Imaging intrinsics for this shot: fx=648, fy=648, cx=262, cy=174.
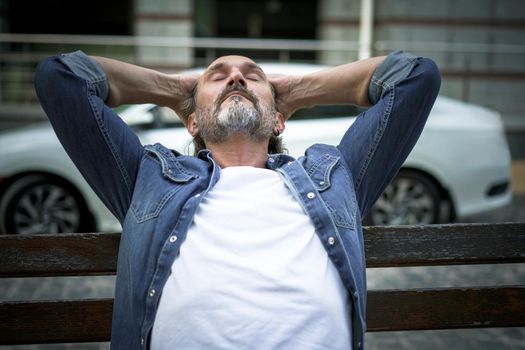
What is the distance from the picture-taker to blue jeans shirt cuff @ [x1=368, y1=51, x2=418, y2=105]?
231 cm

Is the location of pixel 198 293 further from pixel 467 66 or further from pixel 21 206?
pixel 467 66

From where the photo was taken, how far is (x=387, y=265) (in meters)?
2.36

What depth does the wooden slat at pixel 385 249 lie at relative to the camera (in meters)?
2.23

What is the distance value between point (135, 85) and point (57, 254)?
0.69 m

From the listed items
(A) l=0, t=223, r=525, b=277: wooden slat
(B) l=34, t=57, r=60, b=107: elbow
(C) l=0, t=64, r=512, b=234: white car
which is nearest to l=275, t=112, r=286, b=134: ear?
(A) l=0, t=223, r=525, b=277: wooden slat

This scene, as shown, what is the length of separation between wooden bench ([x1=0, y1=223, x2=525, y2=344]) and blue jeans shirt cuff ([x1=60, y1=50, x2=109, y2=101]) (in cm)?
51

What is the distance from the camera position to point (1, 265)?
7.29 ft

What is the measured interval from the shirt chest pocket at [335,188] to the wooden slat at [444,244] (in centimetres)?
27

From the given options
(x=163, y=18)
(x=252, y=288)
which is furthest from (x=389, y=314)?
(x=163, y=18)

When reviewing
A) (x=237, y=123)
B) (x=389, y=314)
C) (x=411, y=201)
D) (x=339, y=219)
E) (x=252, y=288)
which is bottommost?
(x=411, y=201)

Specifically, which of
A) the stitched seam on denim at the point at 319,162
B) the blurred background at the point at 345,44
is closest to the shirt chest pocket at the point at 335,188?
the stitched seam on denim at the point at 319,162

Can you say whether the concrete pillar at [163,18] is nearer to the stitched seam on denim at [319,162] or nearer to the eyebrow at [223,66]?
the eyebrow at [223,66]

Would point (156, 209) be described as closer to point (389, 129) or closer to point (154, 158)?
point (154, 158)

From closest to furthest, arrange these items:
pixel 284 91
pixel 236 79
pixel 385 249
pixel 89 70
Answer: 1. pixel 89 70
2. pixel 385 249
3. pixel 236 79
4. pixel 284 91
